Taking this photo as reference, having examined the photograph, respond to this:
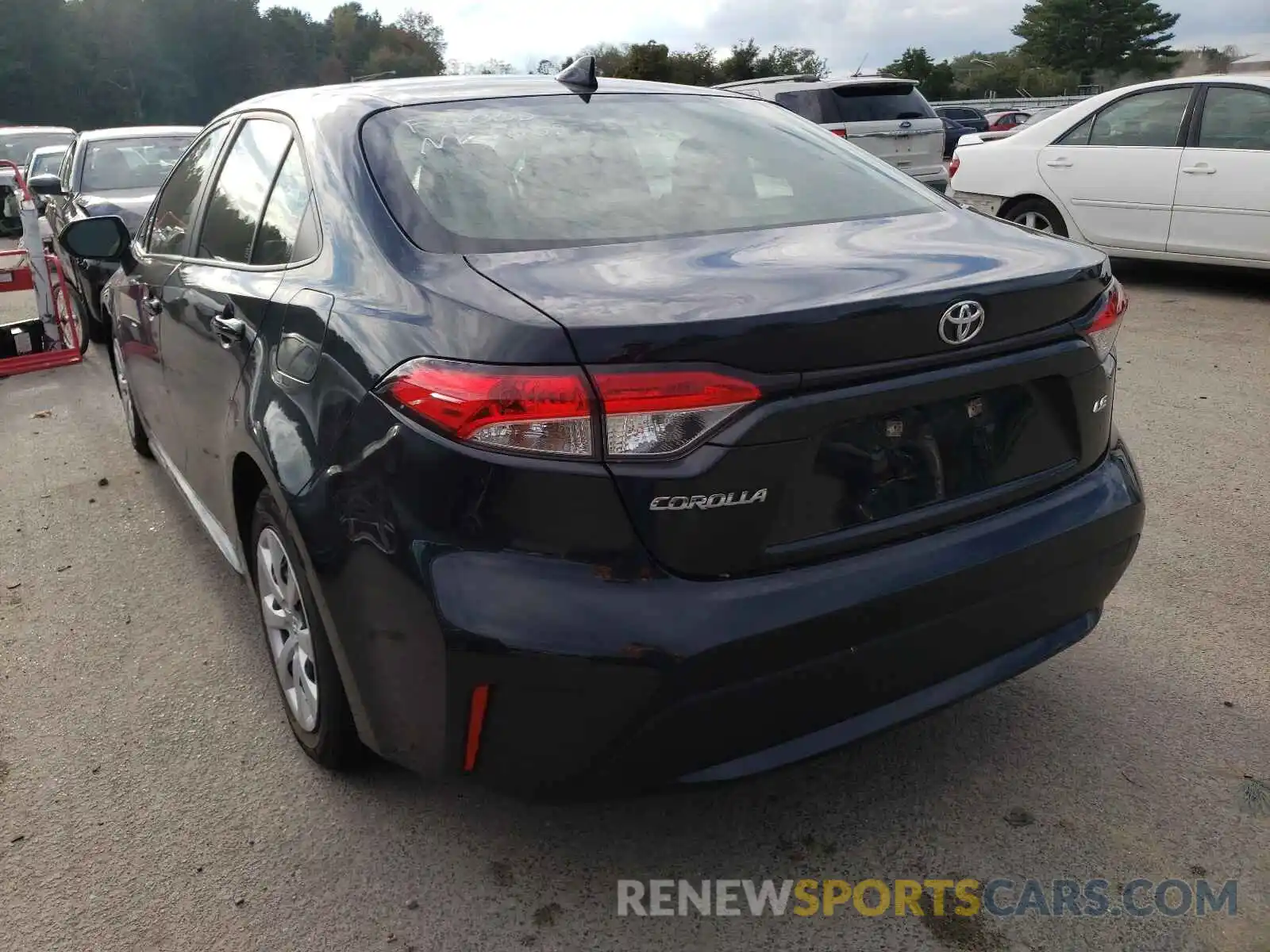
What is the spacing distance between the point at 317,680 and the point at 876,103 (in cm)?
1042

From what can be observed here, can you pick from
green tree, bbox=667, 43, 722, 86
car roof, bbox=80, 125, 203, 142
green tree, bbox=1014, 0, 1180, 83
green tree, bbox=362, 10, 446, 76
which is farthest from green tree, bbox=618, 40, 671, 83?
car roof, bbox=80, 125, 203, 142

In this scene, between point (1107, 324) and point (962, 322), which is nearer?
point (962, 322)

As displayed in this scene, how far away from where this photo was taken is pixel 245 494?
281cm

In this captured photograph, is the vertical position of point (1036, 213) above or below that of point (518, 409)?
below

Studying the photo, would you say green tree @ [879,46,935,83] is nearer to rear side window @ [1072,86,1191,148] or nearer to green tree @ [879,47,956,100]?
green tree @ [879,47,956,100]

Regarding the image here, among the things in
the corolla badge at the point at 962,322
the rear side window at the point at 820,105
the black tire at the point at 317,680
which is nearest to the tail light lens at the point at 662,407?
the corolla badge at the point at 962,322

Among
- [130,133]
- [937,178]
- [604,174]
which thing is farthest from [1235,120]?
[130,133]

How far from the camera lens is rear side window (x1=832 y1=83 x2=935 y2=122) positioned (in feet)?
37.0

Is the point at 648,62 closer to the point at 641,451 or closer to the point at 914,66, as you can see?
the point at 914,66

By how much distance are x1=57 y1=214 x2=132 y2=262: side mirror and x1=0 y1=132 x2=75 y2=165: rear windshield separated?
1774 centimetres

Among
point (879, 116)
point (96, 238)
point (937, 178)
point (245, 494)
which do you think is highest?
point (879, 116)

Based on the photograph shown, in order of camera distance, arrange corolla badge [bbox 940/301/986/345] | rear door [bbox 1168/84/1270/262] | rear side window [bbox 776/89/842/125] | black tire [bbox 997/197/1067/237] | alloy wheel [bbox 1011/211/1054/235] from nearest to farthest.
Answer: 1. corolla badge [bbox 940/301/986/345]
2. rear door [bbox 1168/84/1270/262]
3. black tire [bbox 997/197/1067/237]
4. alloy wheel [bbox 1011/211/1054/235]
5. rear side window [bbox 776/89/842/125]

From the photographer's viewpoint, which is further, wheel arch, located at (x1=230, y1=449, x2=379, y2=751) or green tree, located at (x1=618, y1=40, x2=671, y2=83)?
green tree, located at (x1=618, y1=40, x2=671, y2=83)

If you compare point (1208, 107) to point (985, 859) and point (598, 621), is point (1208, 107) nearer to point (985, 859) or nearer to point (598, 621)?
point (985, 859)
